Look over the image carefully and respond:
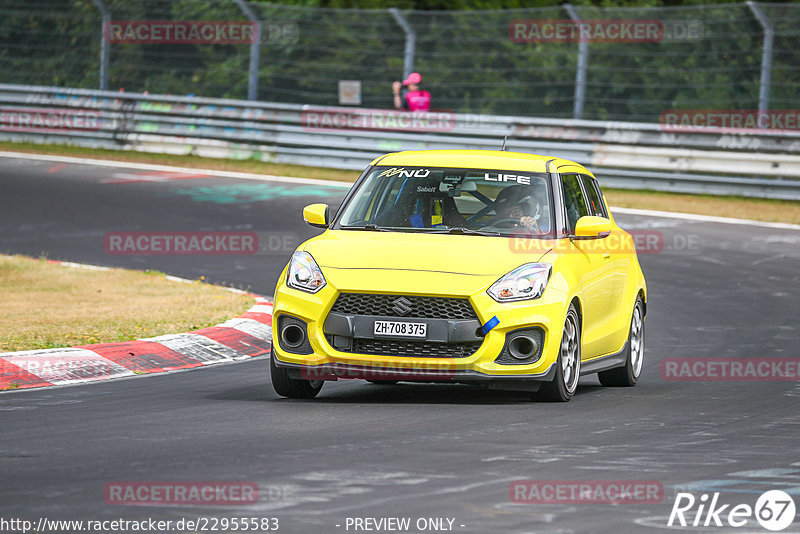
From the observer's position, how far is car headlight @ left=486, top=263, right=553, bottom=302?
8.75 meters

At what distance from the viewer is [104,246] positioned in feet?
58.0

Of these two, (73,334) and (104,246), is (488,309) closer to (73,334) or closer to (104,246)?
(73,334)

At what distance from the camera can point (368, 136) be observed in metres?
26.0

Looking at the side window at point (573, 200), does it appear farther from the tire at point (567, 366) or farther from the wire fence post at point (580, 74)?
the wire fence post at point (580, 74)

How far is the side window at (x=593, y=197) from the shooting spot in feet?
35.6

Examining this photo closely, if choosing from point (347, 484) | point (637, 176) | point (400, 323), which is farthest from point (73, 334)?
point (637, 176)

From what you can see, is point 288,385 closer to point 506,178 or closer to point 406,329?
point 406,329

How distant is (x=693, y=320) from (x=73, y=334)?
5.80m

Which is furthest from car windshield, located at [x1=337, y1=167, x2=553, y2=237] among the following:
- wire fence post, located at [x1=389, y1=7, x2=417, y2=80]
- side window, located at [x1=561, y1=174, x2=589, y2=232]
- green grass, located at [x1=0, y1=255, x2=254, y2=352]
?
wire fence post, located at [x1=389, y1=7, x2=417, y2=80]

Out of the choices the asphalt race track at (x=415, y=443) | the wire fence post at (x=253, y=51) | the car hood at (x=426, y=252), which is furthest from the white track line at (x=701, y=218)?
the car hood at (x=426, y=252)

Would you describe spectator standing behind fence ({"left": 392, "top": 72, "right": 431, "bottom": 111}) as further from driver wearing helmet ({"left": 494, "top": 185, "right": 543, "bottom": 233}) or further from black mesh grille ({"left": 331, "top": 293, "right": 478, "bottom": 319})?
black mesh grille ({"left": 331, "top": 293, "right": 478, "bottom": 319})

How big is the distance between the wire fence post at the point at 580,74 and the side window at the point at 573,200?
557 inches

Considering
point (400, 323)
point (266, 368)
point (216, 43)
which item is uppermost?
point (216, 43)

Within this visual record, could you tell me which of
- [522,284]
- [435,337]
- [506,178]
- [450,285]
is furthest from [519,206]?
[435,337]
